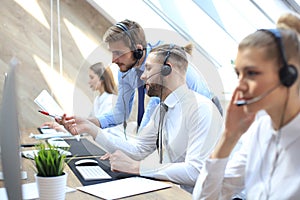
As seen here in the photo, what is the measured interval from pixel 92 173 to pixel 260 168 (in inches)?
32.1

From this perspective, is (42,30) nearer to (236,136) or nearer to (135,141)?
(135,141)

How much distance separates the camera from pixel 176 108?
1.50 metres

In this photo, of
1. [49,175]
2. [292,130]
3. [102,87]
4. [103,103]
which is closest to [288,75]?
[292,130]

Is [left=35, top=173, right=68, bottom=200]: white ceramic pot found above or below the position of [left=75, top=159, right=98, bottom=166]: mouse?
above

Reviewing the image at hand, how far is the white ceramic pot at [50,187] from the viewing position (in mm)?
1144

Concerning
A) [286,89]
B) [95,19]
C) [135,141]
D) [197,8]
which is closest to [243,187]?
[286,89]

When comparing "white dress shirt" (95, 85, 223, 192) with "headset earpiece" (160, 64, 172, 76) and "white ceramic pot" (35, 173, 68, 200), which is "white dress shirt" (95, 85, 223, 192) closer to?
"headset earpiece" (160, 64, 172, 76)

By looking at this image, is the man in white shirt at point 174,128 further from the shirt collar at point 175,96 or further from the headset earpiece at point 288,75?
the headset earpiece at point 288,75

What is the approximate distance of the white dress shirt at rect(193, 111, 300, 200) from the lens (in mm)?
833

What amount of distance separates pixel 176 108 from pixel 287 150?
0.69 metres

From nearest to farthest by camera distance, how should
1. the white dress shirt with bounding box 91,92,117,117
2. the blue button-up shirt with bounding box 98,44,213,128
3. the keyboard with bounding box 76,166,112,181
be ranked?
the blue button-up shirt with bounding box 98,44,213,128 < the keyboard with bounding box 76,166,112,181 < the white dress shirt with bounding box 91,92,117,117

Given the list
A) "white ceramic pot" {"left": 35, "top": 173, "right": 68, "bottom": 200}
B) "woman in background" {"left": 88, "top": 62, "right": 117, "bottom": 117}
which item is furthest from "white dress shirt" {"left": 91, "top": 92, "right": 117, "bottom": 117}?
"white ceramic pot" {"left": 35, "top": 173, "right": 68, "bottom": 200}

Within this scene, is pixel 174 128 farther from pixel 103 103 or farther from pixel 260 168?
pixel 260 168

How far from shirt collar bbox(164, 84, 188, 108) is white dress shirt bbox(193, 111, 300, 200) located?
474mm
